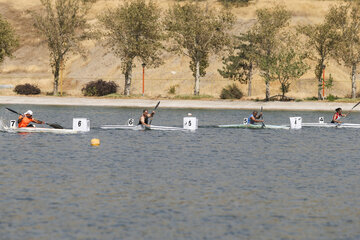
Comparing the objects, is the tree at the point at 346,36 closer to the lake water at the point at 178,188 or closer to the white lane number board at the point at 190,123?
the white lane number board at the point at 190,123

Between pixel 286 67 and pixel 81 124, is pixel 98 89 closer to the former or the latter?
pixel 286 67

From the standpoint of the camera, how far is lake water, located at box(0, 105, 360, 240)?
18672mm

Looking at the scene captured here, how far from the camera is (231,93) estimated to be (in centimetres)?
9281

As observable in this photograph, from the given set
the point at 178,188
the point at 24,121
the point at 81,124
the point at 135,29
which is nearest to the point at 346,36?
the point at 135,29

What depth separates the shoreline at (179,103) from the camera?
267 feet

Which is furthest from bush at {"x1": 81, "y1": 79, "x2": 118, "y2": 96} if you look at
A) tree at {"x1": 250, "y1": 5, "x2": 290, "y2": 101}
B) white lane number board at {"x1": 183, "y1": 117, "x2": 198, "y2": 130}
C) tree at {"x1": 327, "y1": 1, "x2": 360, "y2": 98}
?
white lane number board at {"x1": 183, "y1": 117, "x2": 198, "y2": 130}

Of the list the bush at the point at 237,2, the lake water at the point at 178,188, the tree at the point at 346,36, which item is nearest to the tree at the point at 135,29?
the tree at the point at 346,36

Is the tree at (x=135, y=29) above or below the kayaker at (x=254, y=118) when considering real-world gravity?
above

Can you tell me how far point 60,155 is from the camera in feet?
115

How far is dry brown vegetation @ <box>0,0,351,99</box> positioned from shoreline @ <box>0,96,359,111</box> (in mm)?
7873

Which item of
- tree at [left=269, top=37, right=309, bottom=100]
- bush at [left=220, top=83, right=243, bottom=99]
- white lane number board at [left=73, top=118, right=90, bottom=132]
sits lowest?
white lane number board at [left=73, top=118, right=90, bottom=132]

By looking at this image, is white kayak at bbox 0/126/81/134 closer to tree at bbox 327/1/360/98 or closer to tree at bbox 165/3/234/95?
tree at bbox 165/3/234/95

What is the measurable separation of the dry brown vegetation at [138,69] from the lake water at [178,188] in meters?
53.2

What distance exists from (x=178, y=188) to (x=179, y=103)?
62553 millimetres
